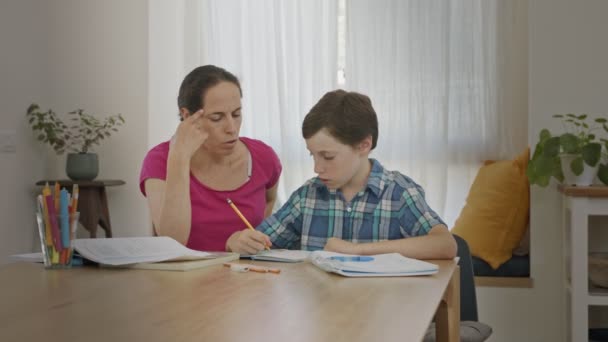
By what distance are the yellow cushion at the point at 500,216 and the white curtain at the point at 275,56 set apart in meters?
1.05

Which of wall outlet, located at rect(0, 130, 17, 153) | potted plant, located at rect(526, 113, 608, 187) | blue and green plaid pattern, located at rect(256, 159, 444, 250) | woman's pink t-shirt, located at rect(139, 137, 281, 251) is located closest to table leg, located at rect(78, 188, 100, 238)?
wall outlet, located at rect(0, 130, 17, 153)

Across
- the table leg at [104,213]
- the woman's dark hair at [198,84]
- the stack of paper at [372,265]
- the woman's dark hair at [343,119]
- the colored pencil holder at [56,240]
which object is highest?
the woman's dark hair at [198,84]

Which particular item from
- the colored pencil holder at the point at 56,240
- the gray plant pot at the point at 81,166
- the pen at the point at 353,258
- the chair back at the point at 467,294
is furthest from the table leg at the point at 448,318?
the gray plant pot at the point at 81,166

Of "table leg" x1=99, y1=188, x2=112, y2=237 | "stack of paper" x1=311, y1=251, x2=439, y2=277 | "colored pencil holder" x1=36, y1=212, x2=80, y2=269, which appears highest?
"colored pencil holder" x1=36, y1=212, x2=80, y2=269

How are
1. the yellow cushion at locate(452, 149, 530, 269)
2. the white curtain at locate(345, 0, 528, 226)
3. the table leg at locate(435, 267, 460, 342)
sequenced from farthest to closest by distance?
1. the white curtain at locate(345, 0, 528, 226)
2. the yellow cushion at locate(452, 149, 530, 269)
3. the table leg at locate(435, 267, 460, 342)

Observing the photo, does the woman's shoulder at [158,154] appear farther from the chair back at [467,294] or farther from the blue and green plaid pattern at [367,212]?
the chair back at [467,294]

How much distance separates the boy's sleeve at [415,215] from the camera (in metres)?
2.15

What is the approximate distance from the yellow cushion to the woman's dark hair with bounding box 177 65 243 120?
1.59 m

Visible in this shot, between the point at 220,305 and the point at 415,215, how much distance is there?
908 millimetres

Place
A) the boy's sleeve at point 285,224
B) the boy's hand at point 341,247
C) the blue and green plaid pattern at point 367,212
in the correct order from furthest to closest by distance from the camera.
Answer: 1. the boy's sleeve at point 285,224
2. the blue and green plaid pattern at point 367,212
3. the boy's hand at point 341,247

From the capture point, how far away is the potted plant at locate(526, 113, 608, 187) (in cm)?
338

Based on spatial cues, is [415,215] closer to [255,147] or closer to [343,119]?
[343,119]

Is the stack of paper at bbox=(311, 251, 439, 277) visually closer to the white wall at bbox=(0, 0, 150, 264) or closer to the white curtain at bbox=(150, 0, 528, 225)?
the white curtain at bbox=(150, 0, 528, 225)

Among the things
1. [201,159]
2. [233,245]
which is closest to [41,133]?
[201,159]
